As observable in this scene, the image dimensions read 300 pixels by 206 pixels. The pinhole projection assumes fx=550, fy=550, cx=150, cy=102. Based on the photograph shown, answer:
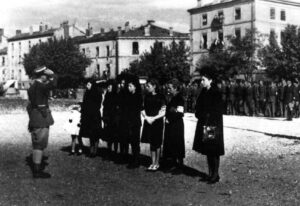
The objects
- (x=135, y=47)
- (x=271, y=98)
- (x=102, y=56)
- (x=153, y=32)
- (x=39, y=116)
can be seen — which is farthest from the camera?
(x=102, y=56)

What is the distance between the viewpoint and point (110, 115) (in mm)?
11648

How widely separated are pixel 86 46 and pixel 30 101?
82978 mm

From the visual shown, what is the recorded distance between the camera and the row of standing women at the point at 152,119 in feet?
27.9

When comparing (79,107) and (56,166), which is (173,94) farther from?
(79,107)

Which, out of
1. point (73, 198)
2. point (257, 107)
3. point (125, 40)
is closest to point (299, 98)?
point (257, 107)

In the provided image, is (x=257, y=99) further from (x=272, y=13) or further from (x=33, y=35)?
(x=33, y=35)

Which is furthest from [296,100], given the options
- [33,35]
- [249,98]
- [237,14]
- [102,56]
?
[33,35]

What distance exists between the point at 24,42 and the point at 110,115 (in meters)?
98.2

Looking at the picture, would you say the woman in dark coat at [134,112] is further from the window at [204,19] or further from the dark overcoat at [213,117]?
the window at [204,19]

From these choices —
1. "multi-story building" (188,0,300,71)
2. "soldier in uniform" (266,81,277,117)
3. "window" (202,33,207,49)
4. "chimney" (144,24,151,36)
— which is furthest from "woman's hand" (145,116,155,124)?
"chimney" (144,24,151,36)

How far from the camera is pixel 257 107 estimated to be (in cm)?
2611

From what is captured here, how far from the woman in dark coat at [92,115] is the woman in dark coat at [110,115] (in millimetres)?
195

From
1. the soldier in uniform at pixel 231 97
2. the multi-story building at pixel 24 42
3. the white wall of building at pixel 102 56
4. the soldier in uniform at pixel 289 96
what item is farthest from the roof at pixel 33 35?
the soldier in uniform at pixel 289 96

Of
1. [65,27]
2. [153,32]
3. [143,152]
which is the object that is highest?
[65,27]
